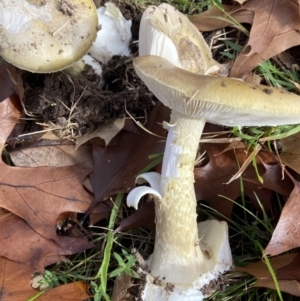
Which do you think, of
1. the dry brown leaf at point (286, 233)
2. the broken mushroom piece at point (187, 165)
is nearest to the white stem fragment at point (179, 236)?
the broken mushroom piece at point (187, 165)

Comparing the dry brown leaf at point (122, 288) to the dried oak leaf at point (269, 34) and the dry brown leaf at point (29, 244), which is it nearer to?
the dry brown leaf at point (29, 244)

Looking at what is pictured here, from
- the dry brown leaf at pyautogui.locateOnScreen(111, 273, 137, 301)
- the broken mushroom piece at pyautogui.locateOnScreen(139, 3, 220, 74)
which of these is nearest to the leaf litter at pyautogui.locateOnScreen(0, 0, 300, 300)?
the dry brown leaf at pyautogui.locateOnScreen(111, 273, 137, 301)

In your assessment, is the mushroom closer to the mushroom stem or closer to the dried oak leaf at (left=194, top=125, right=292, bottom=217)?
the mushroom stem

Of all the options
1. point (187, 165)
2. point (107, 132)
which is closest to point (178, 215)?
point (187, 165)

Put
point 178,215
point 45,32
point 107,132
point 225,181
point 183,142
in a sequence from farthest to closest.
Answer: point 107,132 < point 225,181 < point 45,32 < point 178,215 < point 183,142

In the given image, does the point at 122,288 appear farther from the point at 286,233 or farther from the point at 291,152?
the point at 291,152

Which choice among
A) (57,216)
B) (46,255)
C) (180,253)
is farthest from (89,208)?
(180,253)
